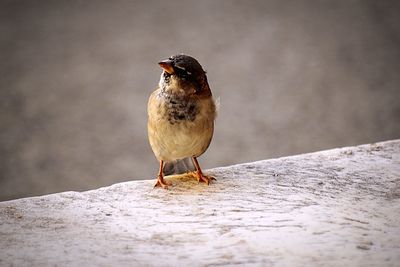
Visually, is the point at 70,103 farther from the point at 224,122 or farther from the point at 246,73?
the point at 246,73

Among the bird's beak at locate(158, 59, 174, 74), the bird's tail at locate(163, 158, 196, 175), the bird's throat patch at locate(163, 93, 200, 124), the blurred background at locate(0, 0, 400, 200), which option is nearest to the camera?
the bird's beak at locate(158, 59, 174, 74)

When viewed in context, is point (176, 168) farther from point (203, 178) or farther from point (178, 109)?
point (178, 109)

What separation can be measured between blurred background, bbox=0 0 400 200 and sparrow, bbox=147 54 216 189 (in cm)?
227

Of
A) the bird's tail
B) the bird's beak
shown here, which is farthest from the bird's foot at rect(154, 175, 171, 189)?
the bird's beak

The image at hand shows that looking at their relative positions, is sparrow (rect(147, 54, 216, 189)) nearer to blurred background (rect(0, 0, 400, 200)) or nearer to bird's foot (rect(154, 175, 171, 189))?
bird's foot (rect(154, 175, 171, 189))

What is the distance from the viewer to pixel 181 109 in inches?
108

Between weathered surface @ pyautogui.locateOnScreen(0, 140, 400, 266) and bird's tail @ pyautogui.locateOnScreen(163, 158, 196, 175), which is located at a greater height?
bird's tail @ pyautogui.locateOnScreen(163, 158, 196, 175)

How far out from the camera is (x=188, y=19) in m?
8.52

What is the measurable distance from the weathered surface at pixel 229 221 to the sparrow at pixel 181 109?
22 centimetres

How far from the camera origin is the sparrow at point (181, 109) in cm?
272

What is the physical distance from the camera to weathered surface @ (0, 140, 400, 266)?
6.64ft

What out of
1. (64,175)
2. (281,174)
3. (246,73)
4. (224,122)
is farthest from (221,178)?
(246,73)

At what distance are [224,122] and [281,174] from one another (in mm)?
3097

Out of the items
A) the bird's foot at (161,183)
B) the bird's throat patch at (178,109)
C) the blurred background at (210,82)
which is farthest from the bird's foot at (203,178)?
the blurred background at (210,82)
